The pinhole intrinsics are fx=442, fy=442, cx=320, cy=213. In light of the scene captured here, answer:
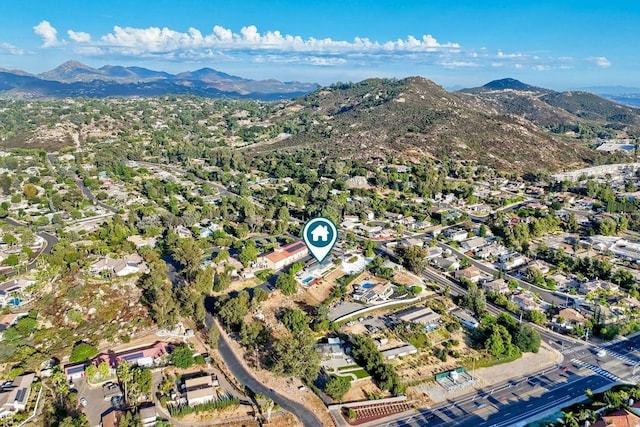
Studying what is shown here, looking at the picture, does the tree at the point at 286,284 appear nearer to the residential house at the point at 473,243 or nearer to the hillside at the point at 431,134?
the residential house at the point at 473,243

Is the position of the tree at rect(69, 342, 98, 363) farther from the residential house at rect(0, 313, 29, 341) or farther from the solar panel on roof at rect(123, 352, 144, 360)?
the residential house at rect(0, 313, 29, 341)

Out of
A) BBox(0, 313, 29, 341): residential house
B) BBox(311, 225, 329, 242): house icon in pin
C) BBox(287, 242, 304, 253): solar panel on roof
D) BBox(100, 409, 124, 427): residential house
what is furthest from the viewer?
BBox(287, 242, 304, 253): solar panel on roof

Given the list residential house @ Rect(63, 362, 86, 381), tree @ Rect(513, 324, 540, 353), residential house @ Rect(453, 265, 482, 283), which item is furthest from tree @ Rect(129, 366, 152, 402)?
residential house @ Rect(453, 265, 482, 283)

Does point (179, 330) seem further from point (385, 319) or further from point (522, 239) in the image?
point (522, 239)

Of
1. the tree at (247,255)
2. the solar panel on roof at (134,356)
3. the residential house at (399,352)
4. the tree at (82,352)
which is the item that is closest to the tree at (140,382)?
the solar panel on roof at (134,356)

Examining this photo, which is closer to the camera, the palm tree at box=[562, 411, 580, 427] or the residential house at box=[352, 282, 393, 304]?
the palm tree at box=[562, 411, 580, 427]

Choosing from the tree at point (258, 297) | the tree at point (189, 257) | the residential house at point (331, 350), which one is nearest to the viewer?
the residential house at point (331, 350)

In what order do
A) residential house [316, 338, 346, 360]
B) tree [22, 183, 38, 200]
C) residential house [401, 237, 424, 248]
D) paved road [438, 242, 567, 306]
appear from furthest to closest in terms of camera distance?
1. tree [22, 183, 38, 200]
2. residential house [401, 237, 424, 248]
3. paved road [438, 242, 567, 306]
4. residential house [316, 338, 346, 360]
